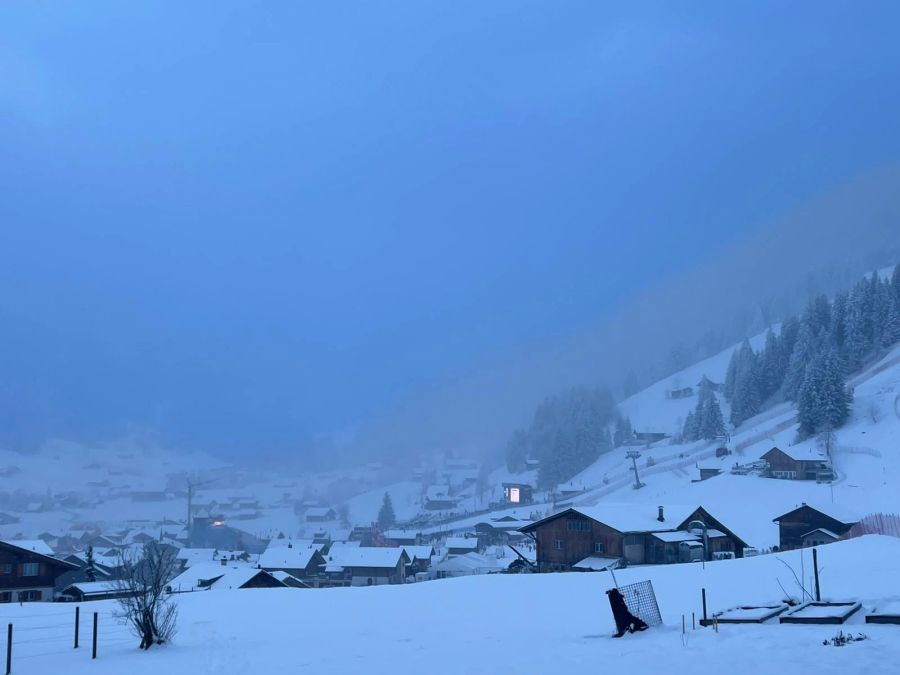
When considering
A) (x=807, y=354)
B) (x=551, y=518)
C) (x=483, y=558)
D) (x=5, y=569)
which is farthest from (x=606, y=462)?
(x=5, y=569)

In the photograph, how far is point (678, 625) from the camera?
648 inches

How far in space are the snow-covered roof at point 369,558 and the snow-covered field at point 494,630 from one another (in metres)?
39.6

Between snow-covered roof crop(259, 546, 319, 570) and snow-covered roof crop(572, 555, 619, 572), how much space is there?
100 feet

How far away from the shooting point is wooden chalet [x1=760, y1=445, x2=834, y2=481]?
79812mm

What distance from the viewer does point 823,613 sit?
15227 mm

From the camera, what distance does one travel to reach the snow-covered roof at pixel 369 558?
2813 inches

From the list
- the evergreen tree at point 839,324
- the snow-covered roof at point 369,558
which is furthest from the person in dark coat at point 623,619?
the evergreen tree at point 839,324

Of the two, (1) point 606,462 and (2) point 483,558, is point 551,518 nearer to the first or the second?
(2) point 483,558

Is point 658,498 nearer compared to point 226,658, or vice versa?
point 226,658

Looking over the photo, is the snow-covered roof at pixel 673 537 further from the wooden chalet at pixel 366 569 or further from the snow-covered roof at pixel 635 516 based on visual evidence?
the wooden chalet at pixel 366 569

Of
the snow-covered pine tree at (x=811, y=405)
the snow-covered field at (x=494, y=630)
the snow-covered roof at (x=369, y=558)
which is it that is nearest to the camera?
the snow-covered field at (x=494, y=630)

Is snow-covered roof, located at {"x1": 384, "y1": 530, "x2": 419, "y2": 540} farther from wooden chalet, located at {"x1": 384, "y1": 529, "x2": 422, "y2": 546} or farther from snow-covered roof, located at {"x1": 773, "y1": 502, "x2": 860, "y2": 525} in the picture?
snow-covered roof, located at {"x1": 773, "y1": 502, "x2": 860, "y2": 525}

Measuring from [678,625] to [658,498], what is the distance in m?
74.8

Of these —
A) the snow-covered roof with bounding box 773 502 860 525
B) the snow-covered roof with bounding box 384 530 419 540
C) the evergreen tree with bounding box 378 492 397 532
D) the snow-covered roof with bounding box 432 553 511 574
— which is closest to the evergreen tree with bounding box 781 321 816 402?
the snow-covered roof with bounding box 773 502 860 525
